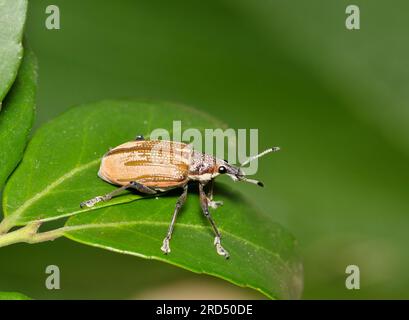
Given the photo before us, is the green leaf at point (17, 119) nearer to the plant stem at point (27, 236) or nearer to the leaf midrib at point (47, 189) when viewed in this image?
the leaf midrib at point (47, 189)

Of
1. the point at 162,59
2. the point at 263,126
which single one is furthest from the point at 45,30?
the point at 263,126

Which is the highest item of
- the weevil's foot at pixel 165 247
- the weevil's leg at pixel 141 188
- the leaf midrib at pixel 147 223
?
the weevil's leg at pixel 141 188

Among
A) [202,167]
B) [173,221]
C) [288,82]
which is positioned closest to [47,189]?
[173,221]

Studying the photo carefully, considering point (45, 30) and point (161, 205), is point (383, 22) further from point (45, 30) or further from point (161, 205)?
point (161, 205)

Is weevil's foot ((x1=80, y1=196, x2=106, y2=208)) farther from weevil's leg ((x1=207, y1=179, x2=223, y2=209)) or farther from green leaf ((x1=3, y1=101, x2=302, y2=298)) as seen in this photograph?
weevil's leg ((x1=207, y1=179, x2=223, y2=209))

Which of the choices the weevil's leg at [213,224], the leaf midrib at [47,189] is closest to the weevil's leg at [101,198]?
the leaf midrib at [47,189]

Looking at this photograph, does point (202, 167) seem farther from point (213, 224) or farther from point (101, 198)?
point (101, 198)
